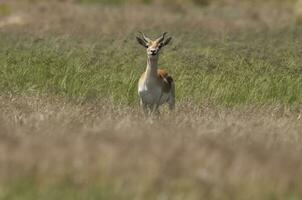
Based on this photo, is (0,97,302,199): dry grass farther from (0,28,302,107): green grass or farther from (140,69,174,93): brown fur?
(0,28,302,107): green grass

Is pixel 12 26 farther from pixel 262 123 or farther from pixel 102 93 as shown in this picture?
pixel 262 123

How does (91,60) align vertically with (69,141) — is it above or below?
below

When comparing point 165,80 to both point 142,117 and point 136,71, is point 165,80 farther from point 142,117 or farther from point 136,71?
point 136,71

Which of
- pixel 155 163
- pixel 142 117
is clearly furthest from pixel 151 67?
pixel 155 163

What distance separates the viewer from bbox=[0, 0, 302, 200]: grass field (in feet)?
29.1

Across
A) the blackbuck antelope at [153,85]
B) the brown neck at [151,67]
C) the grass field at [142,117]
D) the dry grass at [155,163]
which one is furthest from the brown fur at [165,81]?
the dry grass at [155,163]

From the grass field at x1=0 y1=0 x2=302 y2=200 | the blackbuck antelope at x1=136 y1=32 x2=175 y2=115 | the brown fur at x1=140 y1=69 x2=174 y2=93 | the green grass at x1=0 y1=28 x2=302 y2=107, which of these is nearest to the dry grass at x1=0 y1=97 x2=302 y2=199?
the grass field at x1=0 y1=0 x2=302 y2=200

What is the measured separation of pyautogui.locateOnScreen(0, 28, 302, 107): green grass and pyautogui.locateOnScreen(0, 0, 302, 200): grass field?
0.12 feet

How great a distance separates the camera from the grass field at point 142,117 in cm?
888

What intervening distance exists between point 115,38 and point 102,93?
11.2 m

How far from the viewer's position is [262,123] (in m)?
13.7

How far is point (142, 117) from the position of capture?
14102 mm

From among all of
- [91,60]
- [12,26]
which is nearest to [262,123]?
[91,60]

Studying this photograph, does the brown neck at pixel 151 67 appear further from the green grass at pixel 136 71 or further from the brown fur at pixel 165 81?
the green grass at pixel 136 71
